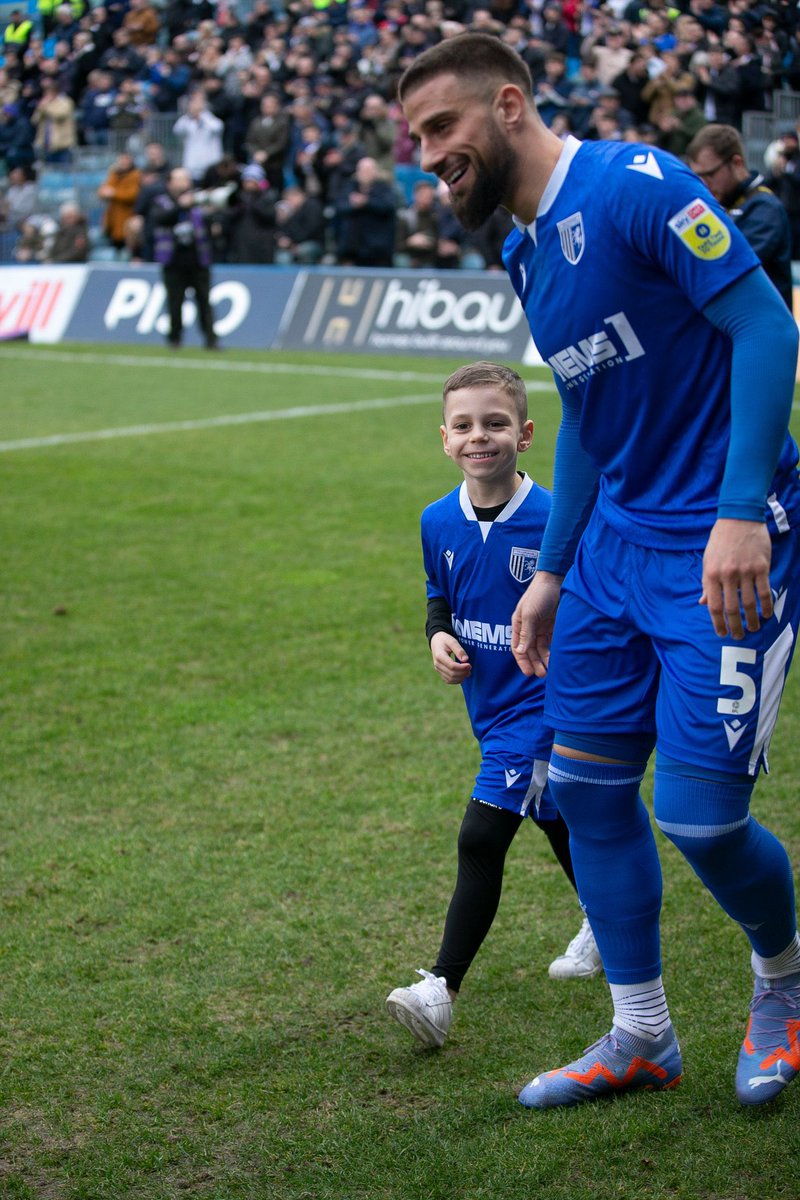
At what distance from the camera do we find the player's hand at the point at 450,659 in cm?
320

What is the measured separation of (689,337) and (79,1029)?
202cm

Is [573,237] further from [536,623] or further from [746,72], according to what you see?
[746,72]

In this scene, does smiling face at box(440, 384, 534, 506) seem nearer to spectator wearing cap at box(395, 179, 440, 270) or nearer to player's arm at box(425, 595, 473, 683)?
player's arm at box(425, 595, 473, 683)

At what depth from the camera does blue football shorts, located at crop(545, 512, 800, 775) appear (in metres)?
2.56

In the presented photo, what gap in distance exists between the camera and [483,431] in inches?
128

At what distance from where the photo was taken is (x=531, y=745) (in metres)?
3.26

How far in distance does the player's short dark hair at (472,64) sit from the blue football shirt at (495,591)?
3.42ft

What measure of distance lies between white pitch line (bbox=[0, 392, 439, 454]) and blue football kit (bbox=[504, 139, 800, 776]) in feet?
31.7

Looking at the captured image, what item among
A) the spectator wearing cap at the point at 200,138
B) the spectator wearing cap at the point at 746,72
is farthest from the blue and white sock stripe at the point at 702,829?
the spectator wearing cap at the point at 200,138

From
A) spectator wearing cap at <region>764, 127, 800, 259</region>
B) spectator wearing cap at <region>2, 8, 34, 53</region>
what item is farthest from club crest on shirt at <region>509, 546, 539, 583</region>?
spectator wearing cap at <region>2, 8, 34, 53</region>

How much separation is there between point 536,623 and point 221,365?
15.5 m

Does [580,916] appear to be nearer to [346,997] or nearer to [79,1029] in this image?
[346,997]

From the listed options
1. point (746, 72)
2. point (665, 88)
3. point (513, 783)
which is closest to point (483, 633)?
point (513, 783)

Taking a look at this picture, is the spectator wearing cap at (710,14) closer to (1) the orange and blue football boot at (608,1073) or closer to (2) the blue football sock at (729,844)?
(2) the blue football sock at (729,844)
